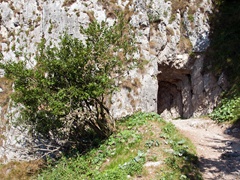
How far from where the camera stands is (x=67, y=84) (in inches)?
363

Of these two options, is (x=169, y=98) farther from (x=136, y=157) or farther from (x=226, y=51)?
(x=136, y=157)

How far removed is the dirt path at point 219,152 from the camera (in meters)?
7.47

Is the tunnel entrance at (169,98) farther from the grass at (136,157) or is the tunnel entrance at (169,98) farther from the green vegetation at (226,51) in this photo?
the grass at (136,157)

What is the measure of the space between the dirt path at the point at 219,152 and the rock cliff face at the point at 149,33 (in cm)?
613

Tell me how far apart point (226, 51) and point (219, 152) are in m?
11.0

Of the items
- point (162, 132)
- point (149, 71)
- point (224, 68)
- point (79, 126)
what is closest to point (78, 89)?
point (79, 126)

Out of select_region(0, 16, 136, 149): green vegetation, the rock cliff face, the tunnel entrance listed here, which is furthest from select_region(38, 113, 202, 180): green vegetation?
the tunnel entrance

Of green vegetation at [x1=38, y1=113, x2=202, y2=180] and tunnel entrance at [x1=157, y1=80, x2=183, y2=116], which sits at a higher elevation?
tunnel entrance at [x1=157, y1=80, x2=183, y2=116]

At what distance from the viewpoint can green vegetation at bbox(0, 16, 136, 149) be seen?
9.02 m

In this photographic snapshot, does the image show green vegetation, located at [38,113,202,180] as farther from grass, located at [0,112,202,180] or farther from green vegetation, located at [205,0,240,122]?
green vegetation, located at [205,0,240,122]

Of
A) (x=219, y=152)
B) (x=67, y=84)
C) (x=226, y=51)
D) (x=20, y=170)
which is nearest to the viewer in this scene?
(x=219, y=152)

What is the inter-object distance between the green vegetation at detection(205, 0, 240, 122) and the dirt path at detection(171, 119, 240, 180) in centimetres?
209

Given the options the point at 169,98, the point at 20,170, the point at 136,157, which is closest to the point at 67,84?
the point at 136,157

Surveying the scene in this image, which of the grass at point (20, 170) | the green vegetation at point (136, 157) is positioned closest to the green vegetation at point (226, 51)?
the green vegetation at point (136, 157)
